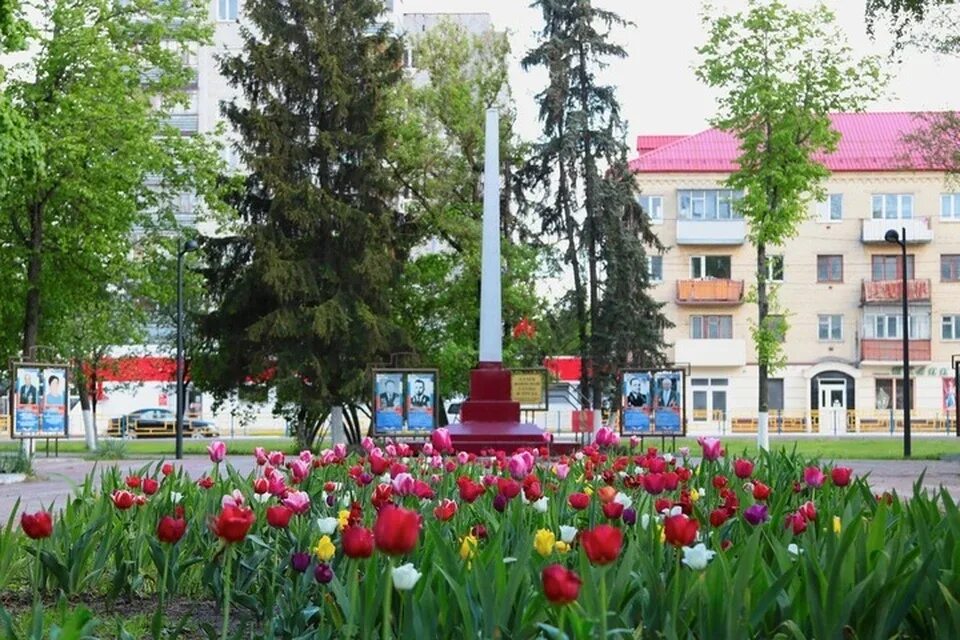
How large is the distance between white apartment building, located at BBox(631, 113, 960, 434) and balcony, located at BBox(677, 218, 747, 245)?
61 mm

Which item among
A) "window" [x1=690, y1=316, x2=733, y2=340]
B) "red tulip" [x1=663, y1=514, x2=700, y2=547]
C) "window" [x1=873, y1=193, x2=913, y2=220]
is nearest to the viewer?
"red tulip" [x1=663, y1=514, x2=700, y2=547]

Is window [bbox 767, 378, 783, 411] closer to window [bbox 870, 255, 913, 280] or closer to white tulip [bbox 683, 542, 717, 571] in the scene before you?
window [bbox 870, 255, 913, 280]

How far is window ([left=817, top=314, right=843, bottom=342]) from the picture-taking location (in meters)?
65.3

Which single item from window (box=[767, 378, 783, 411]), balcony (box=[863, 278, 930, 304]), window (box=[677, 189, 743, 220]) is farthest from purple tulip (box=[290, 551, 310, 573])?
window (box=[767, 378, 783, 411])

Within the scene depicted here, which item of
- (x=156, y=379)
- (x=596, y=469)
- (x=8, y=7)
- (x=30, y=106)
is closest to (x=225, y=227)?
(x=30, y=106)

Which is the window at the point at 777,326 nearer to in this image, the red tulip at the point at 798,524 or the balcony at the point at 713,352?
the balcony at the point at 713,352

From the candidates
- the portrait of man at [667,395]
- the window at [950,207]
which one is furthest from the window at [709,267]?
the portrait of man at [667,395]

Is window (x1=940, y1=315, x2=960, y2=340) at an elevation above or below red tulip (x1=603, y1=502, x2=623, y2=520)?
above

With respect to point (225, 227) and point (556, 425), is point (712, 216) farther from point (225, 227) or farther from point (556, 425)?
point (225, 227)

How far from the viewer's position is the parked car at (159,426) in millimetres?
63781

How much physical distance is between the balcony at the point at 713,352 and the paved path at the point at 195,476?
108 ft

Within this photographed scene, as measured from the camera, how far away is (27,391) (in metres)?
29.0

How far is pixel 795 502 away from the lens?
301 inches

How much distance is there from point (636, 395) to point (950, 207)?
36.9 m
